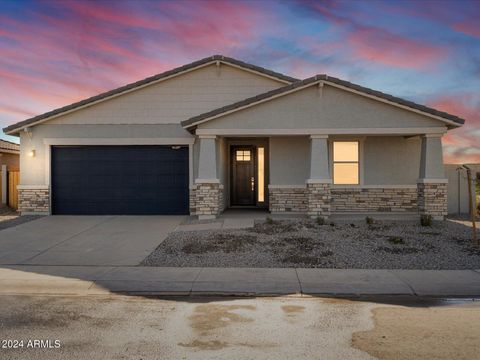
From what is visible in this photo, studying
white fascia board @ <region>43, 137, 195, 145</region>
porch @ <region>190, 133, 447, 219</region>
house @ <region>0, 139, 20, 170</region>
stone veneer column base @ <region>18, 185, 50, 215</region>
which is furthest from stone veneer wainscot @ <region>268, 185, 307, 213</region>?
house @ <region>0, 139, 20, 170</region>

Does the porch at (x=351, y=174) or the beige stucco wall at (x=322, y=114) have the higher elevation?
the beige stucco wall at (x=322, y=114)

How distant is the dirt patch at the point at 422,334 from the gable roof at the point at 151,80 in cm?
1239

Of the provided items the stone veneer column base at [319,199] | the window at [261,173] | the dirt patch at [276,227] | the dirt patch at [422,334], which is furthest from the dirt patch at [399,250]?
the window at [261,173]

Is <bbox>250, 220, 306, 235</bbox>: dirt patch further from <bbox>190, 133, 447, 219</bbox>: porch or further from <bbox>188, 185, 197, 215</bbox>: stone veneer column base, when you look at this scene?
A: <bbox>188, 185, 197, 215</bbox>: stone veneer column base

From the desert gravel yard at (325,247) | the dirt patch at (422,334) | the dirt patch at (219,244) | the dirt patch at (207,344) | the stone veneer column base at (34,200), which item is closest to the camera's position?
the dirt patch at (422,334)

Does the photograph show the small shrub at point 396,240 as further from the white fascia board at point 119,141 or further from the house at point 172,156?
the white fascia board at point 119,141

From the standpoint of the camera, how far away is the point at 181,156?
15977mm

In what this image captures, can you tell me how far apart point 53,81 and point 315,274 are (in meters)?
14.7

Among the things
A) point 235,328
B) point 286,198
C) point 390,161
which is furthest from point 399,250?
point 390,161

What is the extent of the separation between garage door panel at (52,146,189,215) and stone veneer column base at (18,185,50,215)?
292 mm

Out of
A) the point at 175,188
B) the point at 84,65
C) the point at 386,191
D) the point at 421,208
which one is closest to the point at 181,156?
the point at 175,188

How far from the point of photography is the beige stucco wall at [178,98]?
16281 millimetres

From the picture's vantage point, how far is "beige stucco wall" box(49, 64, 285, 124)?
641 inches

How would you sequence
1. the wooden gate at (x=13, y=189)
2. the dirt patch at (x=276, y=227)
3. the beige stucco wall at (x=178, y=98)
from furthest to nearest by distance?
1. the wooden gate at (x=13, y=189)
2. the beige stucco wall at (x=178, y=98)
3. the dirt patch at (x=276, y=227)
